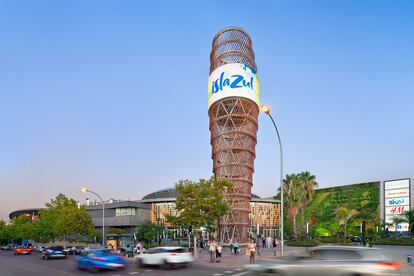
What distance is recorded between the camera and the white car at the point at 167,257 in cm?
2623

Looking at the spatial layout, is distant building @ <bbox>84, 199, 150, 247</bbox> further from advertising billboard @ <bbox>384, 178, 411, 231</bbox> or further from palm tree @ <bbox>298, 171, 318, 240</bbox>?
advertising billboard @ <bbox>384, 178, 411, 231</bbox>

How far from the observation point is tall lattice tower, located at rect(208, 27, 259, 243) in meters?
68.6

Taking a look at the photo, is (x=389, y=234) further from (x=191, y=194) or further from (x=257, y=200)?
(x=191, y=194)

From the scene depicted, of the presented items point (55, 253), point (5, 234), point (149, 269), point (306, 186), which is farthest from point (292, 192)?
point (5, 234)

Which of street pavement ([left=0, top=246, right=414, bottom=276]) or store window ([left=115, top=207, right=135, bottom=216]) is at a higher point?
street pavement ([left=0, top=246, right=414, bottom=276])

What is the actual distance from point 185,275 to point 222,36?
196ft

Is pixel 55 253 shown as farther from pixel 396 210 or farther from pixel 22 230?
pixel 22 230

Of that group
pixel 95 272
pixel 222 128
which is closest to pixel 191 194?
pixel 95 272

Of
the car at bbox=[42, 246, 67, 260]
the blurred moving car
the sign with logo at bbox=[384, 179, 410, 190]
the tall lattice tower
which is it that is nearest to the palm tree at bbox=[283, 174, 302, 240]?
the tall lattice tower

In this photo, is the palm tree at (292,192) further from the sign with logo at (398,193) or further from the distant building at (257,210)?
the distant building at (257,210)

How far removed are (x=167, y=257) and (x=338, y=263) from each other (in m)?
14.7

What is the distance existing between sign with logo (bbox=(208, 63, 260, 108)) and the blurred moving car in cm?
5600

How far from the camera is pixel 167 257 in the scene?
26.3 metres

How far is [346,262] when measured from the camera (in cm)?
1366
